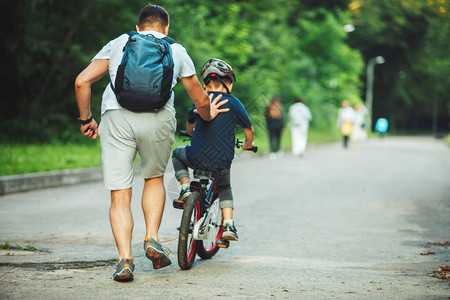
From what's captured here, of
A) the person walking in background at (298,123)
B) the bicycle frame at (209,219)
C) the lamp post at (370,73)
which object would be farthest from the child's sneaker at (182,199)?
the lamp post at (370,73)

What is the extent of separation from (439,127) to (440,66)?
180 ft

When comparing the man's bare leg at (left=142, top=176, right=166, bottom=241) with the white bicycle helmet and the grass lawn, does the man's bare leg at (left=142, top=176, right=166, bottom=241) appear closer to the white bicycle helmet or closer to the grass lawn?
the white bicycle helmet

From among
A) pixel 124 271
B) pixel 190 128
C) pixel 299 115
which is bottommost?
pixel 124 271

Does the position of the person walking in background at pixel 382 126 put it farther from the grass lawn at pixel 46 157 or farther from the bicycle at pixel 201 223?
the bicycle at pixel 201 223

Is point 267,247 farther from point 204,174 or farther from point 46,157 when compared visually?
point 46,157

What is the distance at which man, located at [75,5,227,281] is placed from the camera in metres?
4.81

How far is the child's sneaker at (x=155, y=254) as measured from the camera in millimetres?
4926

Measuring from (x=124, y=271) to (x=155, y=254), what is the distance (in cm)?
31

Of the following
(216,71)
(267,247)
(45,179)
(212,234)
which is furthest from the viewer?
(45,179)

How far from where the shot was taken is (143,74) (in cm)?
466

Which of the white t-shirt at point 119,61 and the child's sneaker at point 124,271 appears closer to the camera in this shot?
the child's sneaker at point 124,271

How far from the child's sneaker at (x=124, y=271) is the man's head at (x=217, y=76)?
5.15 ft

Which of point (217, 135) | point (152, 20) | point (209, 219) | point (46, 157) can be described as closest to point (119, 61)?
point (152, 20)

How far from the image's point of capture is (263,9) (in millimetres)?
28422
